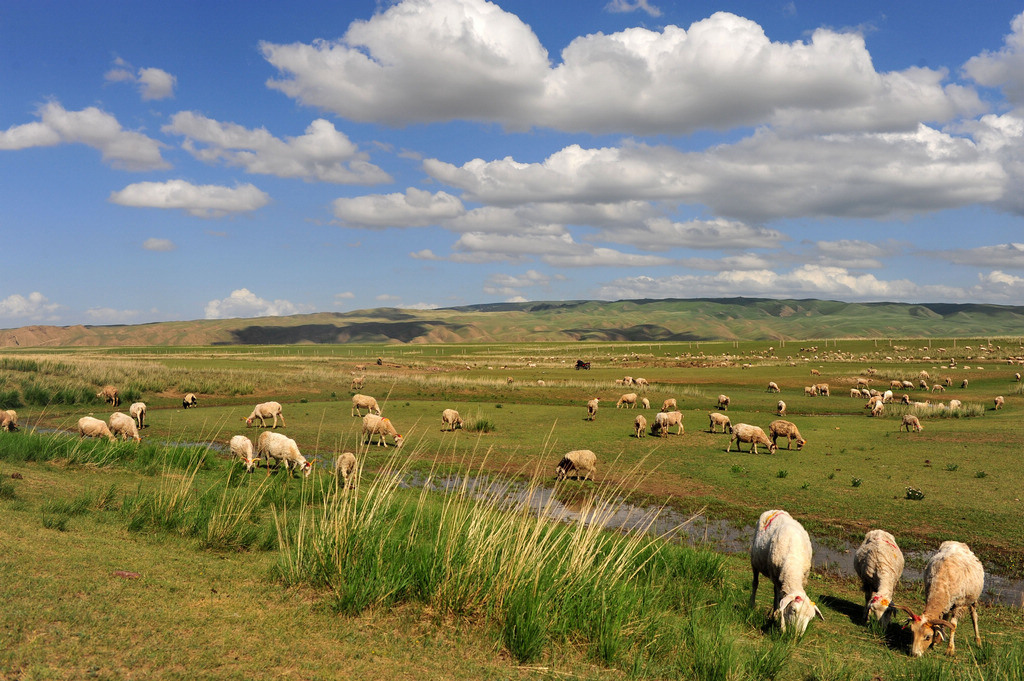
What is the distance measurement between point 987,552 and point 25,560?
17270 millimetres

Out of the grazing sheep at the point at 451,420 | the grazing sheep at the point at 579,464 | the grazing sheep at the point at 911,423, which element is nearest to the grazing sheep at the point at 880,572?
the grazing sheep at the point at 579,464

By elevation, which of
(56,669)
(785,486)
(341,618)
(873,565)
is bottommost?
(785,486)

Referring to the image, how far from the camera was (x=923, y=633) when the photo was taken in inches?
314

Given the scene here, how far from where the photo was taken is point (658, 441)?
83.6 ft

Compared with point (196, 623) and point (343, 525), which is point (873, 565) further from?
point (196, 623)

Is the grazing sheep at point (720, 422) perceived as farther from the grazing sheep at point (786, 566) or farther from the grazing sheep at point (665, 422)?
the grazing sheep at point (786, 566)

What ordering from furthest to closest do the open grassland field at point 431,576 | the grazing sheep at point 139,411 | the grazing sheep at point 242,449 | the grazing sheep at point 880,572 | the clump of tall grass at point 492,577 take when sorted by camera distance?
the grazing sheep at point 139,411 < the grazing sheep at point 242,449 < the grazing sheep at point 880,572 < the clump of tall grass at point 492,577 < the open grassland field at point 431,576

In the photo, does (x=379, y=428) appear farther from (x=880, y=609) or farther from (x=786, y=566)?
(x=880, y=609)

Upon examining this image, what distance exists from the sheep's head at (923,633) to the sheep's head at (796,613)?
3.78 feet

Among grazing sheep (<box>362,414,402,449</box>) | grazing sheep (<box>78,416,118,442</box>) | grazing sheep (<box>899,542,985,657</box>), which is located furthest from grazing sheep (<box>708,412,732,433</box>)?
grazing sheep (<box>78,416,118,442</box>)

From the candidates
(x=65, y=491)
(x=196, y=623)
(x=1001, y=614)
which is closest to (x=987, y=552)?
(x=1001, y=614)

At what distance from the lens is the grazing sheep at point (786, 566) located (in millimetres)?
8227

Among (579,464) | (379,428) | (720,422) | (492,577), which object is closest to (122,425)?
(379,428)

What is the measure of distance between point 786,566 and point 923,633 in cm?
181
